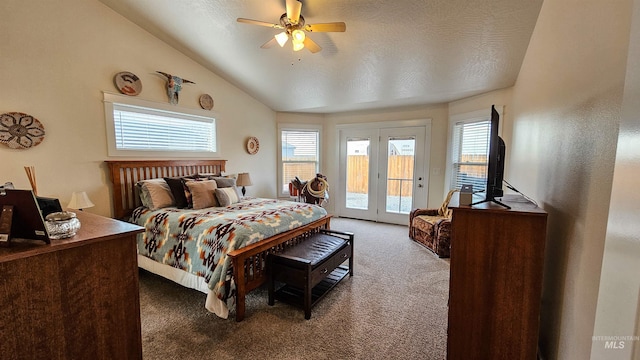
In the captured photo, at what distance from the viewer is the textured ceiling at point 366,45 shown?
248 centimetres

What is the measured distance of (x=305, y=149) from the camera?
5.82m

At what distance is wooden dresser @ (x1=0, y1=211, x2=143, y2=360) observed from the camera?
3.31 feet

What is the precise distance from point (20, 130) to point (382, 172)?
503 centimetres

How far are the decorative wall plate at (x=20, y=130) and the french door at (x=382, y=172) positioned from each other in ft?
14.9

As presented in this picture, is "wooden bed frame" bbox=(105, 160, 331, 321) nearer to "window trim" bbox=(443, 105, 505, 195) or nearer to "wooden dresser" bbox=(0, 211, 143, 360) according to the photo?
"wooden dresser" bbox=(0, 211, 143, 360)

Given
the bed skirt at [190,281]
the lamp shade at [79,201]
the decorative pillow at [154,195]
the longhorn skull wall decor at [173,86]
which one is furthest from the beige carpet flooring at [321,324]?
the longhorn skull wall decor at [173,86]

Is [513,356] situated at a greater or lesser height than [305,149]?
lesser

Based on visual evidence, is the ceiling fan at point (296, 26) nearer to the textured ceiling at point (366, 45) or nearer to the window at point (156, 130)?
the textured ceiling at point (366, 45)

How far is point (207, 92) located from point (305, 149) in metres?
2.32

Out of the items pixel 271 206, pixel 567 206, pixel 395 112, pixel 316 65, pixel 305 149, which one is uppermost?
pixel 316 65

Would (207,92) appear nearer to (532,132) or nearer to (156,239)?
(156,239)

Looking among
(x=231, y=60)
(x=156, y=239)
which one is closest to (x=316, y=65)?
(x=231, y=60)

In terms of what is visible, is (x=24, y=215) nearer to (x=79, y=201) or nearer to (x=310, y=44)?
(x=79, y=201)

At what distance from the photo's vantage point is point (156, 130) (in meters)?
3.63
